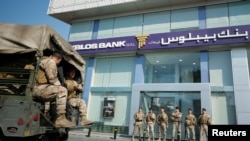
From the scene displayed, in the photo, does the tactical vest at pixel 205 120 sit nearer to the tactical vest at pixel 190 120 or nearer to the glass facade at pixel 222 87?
the tactical vest at pixel 190 120

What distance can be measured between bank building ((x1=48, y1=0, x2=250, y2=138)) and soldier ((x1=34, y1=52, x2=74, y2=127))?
9.25m

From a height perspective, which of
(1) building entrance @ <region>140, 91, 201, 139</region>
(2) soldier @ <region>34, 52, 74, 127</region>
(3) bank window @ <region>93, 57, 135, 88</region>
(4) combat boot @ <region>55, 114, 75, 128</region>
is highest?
(3) bank window @ <region>93, 57, 135, 88</region>

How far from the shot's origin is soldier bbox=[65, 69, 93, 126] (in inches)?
161

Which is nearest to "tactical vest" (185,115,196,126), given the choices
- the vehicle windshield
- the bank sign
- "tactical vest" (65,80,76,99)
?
the bank sign

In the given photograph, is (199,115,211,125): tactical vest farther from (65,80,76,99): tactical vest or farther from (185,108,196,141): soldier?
(65,80,76,99): tactical vest

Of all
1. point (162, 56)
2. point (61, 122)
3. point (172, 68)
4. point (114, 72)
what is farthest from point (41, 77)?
point (114, 72)

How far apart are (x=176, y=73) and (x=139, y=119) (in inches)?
166

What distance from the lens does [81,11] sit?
1642cm

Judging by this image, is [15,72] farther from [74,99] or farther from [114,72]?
[114,72]

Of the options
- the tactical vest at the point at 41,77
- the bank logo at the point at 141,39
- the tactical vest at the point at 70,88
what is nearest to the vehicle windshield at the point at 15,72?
the tactical vest at the point at 41,77

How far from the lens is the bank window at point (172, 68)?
12.9 m

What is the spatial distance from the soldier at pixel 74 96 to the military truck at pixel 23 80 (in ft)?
1.92

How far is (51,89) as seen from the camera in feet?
10.9

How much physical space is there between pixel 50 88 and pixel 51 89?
23mm
